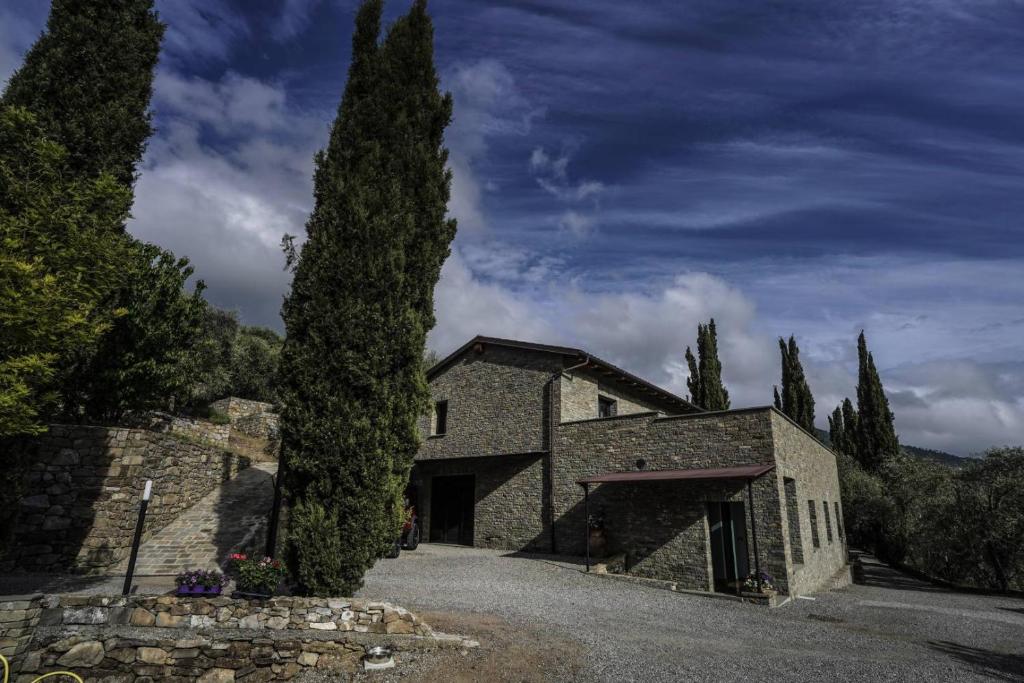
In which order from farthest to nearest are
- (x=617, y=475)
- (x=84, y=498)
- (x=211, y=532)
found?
(x=617, y=475)
(x=211, y=532)
(x=84, y=498)

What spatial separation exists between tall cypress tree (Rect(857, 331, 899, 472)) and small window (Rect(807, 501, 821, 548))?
21.0 meters

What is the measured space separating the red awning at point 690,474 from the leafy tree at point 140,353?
12591mm

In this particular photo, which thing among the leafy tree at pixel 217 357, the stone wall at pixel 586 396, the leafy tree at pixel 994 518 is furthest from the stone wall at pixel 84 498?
the leafy tree at pixel 994 518

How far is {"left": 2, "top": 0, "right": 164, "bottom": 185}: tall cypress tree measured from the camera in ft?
28.7

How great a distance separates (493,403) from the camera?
20812 mm

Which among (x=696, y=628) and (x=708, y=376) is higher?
(x=708, y=376)

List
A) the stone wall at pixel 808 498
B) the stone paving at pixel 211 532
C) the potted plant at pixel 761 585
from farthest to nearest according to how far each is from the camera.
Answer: the stone wall at pixel 808 498 → the potted plant at pixel 761 585 → the stone paving at pixel 211 532

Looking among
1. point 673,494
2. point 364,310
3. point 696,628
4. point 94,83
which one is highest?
point 94,83

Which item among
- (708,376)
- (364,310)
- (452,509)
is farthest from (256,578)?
(708,376)

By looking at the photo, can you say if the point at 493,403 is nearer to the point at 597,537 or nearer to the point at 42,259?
the point at 597,537

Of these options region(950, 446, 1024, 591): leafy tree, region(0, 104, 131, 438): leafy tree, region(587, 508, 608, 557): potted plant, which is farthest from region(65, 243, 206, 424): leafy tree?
region(950, 446, 1024, 591): leafy tree

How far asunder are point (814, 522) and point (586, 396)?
8.51m

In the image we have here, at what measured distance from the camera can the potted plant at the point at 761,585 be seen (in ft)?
39.4

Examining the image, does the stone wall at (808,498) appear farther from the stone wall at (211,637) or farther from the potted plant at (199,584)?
the potted plant at (199,584)
